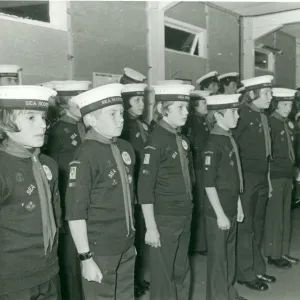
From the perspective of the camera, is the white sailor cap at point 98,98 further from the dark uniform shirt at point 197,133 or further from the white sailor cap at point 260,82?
the dark uniform shirt at point 197,133

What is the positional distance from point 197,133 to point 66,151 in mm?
1868

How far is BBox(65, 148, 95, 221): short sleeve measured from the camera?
6.43 ft

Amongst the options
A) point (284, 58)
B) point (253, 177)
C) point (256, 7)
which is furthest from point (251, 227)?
point (284, 58)

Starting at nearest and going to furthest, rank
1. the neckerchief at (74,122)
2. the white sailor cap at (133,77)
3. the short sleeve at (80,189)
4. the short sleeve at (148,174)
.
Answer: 1. the short sleeve at (80,189)
2. the short sleeve at (148,174)
3. the neckerchief at (74,122)
4. the white sailor cap at (133,77)

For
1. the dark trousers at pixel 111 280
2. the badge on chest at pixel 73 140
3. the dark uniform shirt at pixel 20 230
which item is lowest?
the dark trousers at pixel 111 280

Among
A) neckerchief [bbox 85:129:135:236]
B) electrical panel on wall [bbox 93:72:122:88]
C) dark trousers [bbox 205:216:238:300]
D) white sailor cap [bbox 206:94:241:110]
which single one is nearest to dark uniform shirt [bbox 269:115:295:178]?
white sailor cap [bbox 206:94:241:110]

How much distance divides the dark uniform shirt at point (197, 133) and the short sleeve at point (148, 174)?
1.85 meters

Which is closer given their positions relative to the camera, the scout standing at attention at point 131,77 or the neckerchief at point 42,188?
the neckerchief at point 42,188

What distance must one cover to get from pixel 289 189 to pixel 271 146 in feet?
1.66

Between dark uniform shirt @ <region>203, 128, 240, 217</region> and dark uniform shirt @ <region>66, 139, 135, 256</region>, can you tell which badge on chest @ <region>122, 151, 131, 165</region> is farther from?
dark uniform shirt @ <region>203, 128, 240, 217</region>

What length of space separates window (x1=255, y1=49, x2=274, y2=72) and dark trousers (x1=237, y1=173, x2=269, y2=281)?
517 cm

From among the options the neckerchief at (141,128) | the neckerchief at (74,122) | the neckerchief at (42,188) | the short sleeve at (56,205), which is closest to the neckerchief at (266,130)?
the neckerchief at (141,128)

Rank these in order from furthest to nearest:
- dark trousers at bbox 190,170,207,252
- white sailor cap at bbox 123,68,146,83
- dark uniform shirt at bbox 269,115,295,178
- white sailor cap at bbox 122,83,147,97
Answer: dark trousers at bbox 190,170,207,252 → white sailor cap at bbox 123,68,146,83 → dark uniform shirt at bbox 269,115,295,178 → white sailor cap at bbox 122,83,147,97

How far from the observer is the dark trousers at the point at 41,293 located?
5.55 feet
